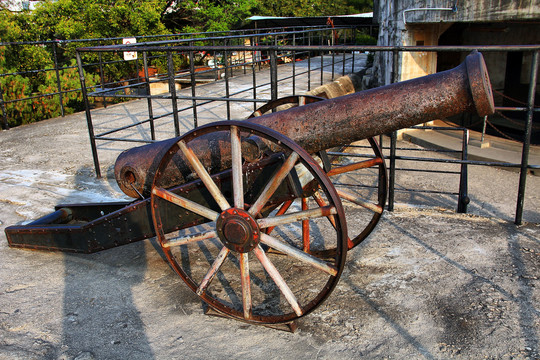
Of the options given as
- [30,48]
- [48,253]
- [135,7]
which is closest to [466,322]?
[48,253]

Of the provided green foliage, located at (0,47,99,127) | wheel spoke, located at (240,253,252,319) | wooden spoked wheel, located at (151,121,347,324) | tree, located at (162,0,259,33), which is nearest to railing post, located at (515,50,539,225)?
wooden spoked wheel, located at (151,121,347,324)

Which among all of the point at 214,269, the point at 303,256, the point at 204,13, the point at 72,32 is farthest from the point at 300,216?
the point at 204,13

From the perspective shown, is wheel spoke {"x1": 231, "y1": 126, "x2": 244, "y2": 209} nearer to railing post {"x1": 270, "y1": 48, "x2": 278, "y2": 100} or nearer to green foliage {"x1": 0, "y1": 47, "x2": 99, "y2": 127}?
railing post {"x1": 270, "y1": 48, "x2": 278, "y2": 100}

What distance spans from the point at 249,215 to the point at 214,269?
38cm

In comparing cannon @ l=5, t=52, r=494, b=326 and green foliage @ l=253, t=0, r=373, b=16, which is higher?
green foliage @ l=253, t=0, r=373, b=16

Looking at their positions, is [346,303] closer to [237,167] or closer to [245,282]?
[245,282]

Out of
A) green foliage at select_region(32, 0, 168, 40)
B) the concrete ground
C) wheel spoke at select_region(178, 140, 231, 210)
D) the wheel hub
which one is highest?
green foliage at select_region(32, 0, 168, 40)

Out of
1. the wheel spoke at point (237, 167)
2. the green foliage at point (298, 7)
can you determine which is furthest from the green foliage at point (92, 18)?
the green foliage at point (298, 7)

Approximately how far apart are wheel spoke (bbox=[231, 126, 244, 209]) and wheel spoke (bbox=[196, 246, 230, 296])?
28 cm

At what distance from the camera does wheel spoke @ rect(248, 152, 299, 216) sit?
252 centimetres

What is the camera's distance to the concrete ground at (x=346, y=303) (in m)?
2.59

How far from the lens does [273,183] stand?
8.64 ft

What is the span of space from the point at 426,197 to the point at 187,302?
10.8ft

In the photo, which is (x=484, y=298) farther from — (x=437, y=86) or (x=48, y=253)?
(x=48, y=253)
